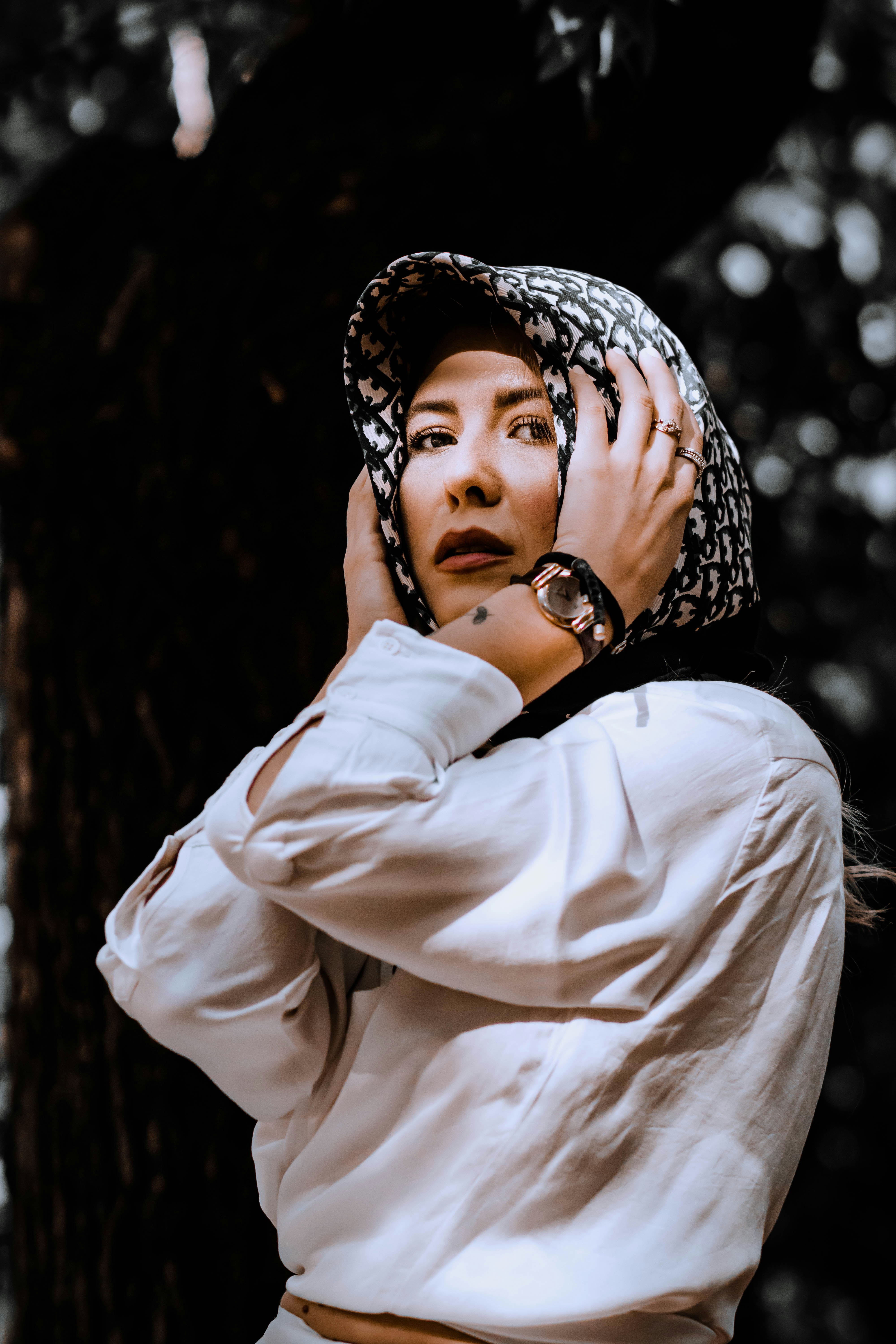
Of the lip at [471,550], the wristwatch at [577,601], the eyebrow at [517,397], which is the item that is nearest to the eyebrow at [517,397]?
the eyebrow at [517,397]

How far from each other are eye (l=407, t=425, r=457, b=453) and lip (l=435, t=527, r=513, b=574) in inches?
4.1

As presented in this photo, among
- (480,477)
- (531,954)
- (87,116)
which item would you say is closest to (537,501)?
(480,477)

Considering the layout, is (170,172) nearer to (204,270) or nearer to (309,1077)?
(204,270)

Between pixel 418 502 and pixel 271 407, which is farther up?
pixel 271 407

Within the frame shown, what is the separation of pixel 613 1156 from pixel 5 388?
5.12 feet

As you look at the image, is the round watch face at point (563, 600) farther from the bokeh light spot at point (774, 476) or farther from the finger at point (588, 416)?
the bokeh light spot at point (774, 476)

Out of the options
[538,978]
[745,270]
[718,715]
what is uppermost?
[745,270]

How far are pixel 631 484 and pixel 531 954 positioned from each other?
39 centimetres

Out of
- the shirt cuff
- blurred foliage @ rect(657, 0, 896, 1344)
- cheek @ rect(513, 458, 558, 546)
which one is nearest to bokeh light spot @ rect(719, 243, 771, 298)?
blurred foliage @ rect(657, 0, 896, 1344)

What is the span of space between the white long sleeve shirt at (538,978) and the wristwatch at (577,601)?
71mm

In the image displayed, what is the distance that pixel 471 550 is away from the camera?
0.97 m

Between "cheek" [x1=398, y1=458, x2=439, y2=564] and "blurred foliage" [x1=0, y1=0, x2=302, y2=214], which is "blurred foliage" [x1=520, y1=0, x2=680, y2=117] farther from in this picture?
"cheek" [x1=398, y1=458, x2=439, y2=564]

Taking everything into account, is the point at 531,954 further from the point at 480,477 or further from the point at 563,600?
the point at 480,477

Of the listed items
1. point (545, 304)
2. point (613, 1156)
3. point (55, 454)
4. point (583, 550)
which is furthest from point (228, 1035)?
point (55, 454)
